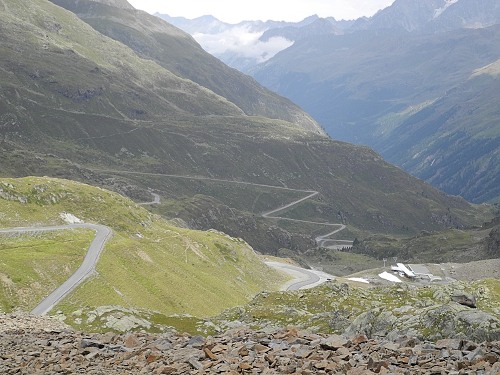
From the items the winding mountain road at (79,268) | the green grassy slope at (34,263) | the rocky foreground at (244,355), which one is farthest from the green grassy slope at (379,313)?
the green grassy slope at (34,263)

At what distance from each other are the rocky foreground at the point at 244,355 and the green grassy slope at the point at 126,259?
131 feet

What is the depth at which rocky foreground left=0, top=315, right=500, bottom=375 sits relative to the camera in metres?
26.4

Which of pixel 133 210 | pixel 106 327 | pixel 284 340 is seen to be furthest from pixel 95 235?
pixel 284 340

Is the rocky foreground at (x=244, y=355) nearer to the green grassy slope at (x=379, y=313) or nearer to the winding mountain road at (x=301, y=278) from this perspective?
the green grassy slope at (x=379, y=313)

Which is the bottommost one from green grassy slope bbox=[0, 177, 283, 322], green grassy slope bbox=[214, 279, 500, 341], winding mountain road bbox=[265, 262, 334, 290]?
winding mountain road bbox=[265, 262, 334, 290]

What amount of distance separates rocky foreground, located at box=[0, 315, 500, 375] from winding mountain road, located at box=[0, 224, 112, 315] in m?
35.5

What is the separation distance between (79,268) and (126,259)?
36.0ft

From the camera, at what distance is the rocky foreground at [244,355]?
26406mm

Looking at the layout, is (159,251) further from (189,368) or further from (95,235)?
(189,368)

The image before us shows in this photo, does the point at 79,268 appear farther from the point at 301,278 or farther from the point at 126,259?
the point at 301,278

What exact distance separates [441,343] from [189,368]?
45.8 feet

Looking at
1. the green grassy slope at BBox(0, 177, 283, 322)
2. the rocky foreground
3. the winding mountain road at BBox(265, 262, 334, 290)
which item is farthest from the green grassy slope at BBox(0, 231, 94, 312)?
the winding mountain road at BBox(265, 262, 334, 290)

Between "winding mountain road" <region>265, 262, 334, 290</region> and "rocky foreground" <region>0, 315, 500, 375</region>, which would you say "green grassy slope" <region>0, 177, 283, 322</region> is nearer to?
"winding mountain road" <region>265, 262, 334, 290</region>

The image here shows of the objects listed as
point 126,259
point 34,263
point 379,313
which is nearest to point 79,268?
point 34,263
